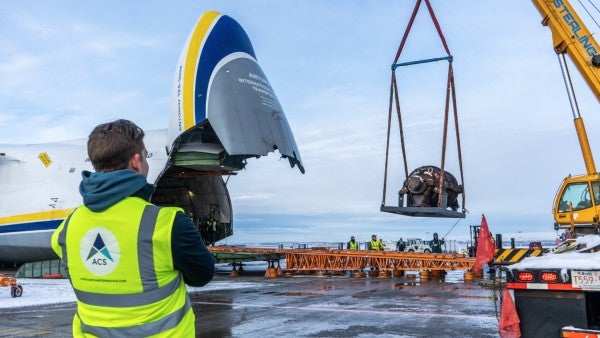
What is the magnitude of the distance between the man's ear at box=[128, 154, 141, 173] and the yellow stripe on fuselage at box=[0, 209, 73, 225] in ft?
59.4

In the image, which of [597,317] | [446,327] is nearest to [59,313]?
[446,327]

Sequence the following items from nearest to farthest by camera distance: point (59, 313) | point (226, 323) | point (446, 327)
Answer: point (446, 327) < point (226, 323) < point (59, 313)

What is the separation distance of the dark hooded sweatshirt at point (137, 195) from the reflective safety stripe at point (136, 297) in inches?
3.0

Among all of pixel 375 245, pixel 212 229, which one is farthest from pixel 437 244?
pixel 212 229

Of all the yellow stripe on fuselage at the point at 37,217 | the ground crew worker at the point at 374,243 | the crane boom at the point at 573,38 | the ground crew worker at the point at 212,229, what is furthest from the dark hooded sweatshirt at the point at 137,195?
the ground crew worker at the point at 374,243

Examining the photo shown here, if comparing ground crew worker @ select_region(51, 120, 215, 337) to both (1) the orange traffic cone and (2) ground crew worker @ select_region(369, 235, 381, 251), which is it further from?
(2) ground crew worker @ select_region(369, 235, 381, 251)

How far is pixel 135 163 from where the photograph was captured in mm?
2215

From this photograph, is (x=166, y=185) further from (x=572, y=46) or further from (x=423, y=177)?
(x=572, y=46)

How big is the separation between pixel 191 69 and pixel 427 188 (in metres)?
6.77

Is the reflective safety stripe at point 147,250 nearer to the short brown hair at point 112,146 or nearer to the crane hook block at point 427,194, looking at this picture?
the short brown hair at point 112,146

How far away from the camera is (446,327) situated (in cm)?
805

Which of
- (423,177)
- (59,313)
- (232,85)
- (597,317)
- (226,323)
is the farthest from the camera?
(232,85)

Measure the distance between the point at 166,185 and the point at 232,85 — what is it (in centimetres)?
853

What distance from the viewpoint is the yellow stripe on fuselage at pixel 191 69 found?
1409cm
